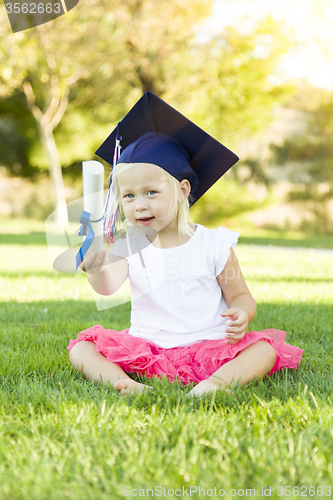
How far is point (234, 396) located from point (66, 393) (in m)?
0.57

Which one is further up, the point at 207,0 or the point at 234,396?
the point at 207,0

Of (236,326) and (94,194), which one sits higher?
(94,194)

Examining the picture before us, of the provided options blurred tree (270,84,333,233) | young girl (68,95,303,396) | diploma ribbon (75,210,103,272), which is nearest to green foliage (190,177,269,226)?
blurred tree (270,84,333,233)

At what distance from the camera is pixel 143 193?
1.90 m

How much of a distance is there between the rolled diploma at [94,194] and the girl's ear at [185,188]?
46 cm

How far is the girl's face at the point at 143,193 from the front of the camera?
188 cm

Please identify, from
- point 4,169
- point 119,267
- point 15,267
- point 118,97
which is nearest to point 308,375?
point 119,267

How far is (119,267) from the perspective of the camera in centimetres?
202

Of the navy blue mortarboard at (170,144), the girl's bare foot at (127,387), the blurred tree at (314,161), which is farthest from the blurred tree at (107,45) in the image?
the girl's bare foot at (127,387)

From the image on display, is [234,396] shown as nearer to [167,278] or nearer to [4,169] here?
[167,278]

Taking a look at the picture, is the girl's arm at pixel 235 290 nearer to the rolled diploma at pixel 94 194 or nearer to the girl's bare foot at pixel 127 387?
the girl's bare foot at pixel 127 387

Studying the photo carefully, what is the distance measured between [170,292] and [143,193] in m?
0.44

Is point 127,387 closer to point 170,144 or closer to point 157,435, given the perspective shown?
point 157,435

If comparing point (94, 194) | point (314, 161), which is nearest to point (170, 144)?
point (94, 194)
